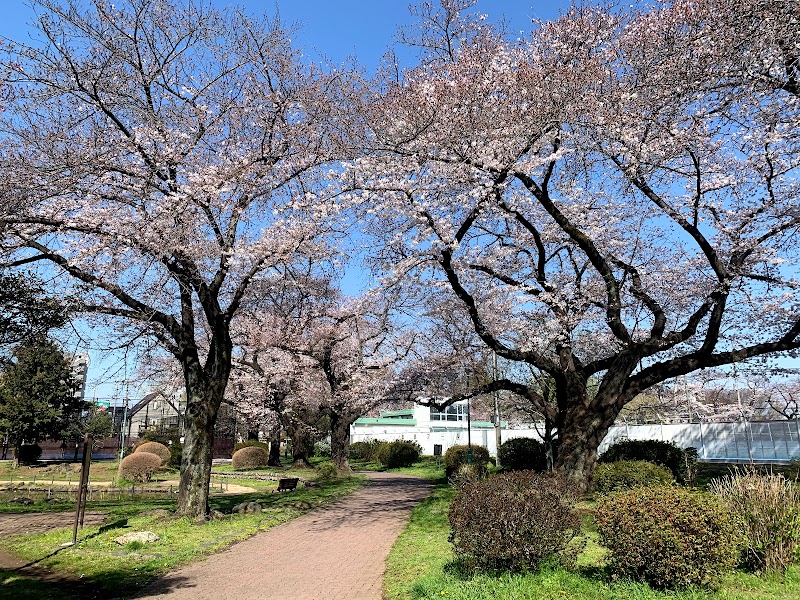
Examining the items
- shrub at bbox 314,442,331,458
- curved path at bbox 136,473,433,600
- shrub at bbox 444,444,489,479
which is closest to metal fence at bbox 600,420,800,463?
shrub at bbox 444,444,489,479

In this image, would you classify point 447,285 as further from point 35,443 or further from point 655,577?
point 35,443

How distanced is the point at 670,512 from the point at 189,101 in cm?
1175

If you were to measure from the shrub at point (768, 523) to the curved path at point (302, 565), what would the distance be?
4271 mm

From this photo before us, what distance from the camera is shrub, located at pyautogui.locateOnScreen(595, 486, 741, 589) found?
527cm

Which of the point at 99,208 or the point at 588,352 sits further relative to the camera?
the point at 588,352

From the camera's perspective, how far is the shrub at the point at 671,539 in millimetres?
5266

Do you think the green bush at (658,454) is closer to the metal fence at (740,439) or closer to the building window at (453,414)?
the metal fence at (740,439)

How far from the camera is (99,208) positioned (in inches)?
458

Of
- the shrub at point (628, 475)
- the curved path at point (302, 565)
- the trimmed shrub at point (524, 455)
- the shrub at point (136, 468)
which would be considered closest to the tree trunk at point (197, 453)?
the curved path at point (302, 565)

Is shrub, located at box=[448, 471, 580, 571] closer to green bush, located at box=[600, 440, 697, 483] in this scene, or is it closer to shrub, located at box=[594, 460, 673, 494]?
shrub, located at box=[594, 460, 673, 494]

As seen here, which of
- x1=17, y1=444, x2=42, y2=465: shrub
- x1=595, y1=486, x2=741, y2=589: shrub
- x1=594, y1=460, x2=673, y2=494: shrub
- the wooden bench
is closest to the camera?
x1=595, y1=486, x2=741, y2=589: shrub

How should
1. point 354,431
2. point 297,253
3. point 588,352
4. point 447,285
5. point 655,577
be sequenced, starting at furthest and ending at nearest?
point 354,431, point 588,352, point 447,285, point 297,253, point 655,577

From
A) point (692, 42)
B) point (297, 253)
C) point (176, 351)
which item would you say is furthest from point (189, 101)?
point (692, 42)

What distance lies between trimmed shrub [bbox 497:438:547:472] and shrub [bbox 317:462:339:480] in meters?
7.83
